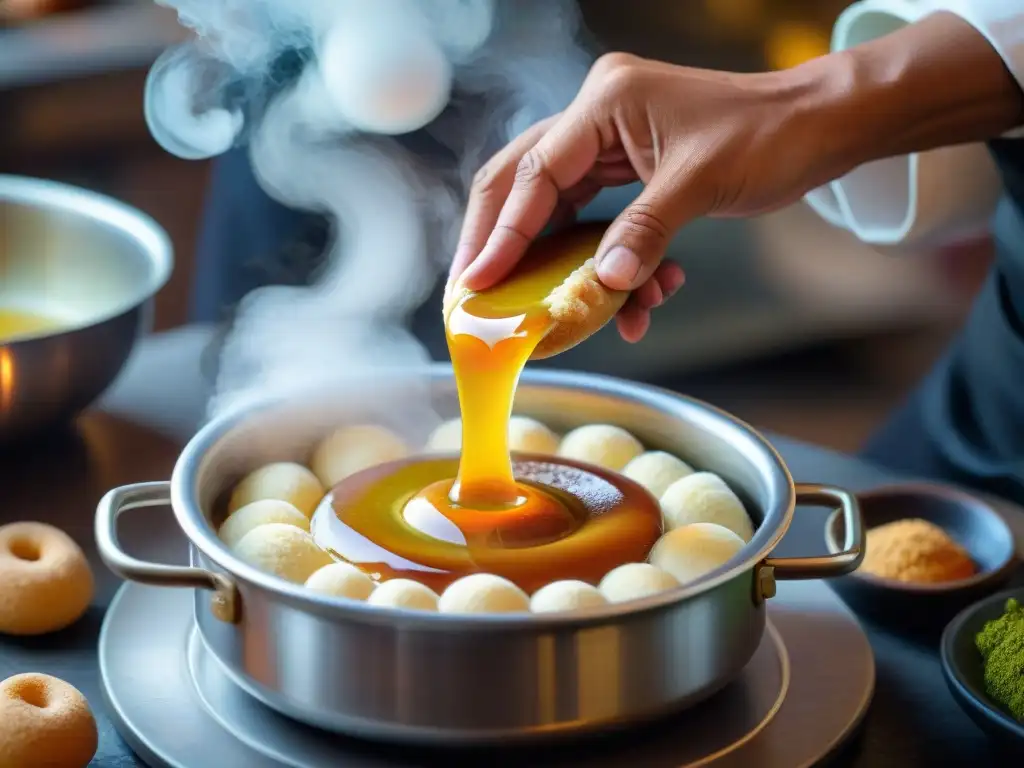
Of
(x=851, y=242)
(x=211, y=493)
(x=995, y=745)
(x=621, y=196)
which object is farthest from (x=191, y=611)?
(x=851, y=242)

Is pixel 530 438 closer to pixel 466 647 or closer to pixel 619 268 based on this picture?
pixel 619 268

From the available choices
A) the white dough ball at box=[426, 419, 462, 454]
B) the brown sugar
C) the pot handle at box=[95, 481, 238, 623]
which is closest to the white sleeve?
the brown sugar

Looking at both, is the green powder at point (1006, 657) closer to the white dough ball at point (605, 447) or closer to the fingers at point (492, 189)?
the white dough ball at point (605, 447)

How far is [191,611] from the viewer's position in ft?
4.15

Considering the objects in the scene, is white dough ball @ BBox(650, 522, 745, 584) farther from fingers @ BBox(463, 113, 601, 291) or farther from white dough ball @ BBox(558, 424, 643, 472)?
fingers @ BBox(463, 113, 601, 291)

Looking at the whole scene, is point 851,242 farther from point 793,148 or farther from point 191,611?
point 191,611

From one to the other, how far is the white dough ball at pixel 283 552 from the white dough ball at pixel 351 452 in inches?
8.9

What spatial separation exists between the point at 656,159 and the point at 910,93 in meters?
0.36

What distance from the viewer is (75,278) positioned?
1.84 metres

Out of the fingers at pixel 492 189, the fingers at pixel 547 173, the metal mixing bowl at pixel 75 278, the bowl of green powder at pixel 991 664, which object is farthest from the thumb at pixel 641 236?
the metal mixing bowl at pixel 75 278

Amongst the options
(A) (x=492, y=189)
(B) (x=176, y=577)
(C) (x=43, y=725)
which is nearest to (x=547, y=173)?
(A) (x=492, y=189)

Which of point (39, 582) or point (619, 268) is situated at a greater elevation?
point (619, 268)

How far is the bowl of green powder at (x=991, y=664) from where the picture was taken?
1033 mm

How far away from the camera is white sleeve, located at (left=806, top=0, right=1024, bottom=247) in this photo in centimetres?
185
